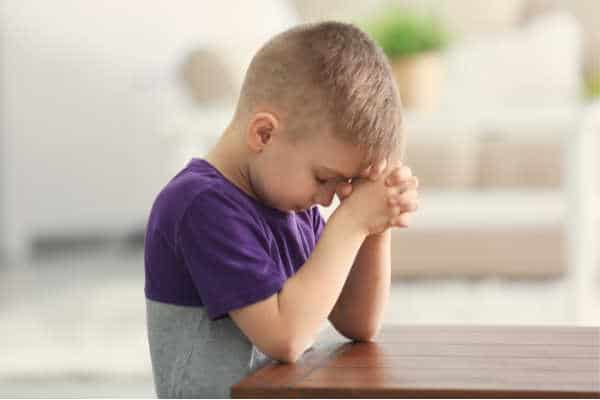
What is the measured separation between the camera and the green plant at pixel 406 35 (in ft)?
10.4

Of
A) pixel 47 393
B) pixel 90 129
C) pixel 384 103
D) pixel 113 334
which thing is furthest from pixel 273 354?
pixel 90 129

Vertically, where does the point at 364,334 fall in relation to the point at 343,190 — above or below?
below

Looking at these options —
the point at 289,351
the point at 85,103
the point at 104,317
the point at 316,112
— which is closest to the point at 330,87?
the point at 316,112

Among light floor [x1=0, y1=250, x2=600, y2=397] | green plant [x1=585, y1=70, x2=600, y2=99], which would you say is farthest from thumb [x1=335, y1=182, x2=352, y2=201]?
green plant [x1=585, y1=70, x2=600, y2=99]

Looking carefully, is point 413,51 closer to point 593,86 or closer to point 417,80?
point 417,80

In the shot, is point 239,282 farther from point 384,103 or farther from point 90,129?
point 90,129

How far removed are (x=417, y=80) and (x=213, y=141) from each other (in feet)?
1.97

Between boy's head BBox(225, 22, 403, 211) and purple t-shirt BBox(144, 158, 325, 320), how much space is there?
41 mm

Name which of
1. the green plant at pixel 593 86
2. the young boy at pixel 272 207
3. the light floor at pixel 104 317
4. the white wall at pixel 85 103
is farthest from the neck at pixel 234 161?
the white wall at pixel 85 103

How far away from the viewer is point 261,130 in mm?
1008

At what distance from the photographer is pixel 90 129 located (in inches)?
196

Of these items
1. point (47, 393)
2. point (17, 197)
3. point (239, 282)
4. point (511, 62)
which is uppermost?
point (239, 282)

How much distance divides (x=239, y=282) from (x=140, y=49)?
417 centimetres

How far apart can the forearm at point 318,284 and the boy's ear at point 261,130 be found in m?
0.10
